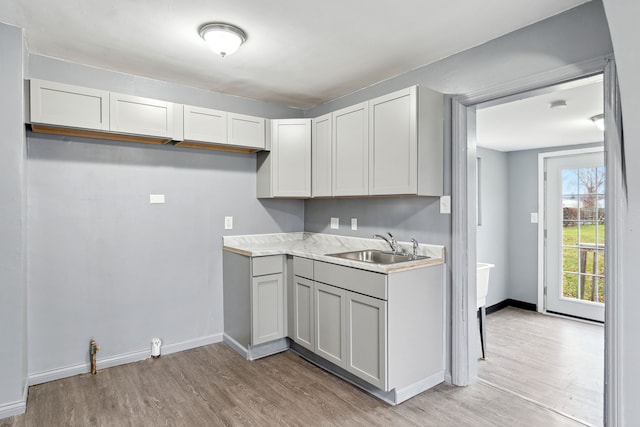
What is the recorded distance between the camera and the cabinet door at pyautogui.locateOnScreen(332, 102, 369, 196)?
112 inches

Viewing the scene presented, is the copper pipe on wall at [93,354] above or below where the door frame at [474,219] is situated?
below

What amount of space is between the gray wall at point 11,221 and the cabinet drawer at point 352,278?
→ 195 centimetres

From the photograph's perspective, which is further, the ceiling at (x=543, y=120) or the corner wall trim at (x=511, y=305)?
the corner wall trim at (x=511, y=305)

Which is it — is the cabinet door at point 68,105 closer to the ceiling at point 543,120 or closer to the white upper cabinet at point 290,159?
the white upper cabinet at point 290,159

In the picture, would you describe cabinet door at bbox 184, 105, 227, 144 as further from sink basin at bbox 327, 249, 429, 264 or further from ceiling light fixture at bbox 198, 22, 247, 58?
sink basin at bbox 327, 249, 429, 264

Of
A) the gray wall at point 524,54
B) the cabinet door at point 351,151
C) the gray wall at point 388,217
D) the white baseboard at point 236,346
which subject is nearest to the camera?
the gray wall at point 524,54

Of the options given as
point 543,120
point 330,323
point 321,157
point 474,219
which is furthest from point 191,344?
point 543,120

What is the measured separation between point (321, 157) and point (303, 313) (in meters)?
1.39

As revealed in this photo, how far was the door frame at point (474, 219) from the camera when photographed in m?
1.83

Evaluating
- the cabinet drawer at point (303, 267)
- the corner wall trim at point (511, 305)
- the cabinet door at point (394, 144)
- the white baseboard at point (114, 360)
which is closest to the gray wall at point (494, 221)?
the corner wall trim at point (511, 305)

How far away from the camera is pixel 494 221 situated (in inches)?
205

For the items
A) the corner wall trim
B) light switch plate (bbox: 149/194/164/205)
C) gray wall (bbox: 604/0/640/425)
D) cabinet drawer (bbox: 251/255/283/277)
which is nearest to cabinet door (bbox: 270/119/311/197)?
cabinet drawer (bbox: 251/255/283/277)

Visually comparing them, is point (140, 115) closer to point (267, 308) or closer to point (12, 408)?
point (267, 308)

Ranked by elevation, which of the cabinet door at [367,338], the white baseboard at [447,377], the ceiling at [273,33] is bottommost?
the white baseboard at [447,377]
